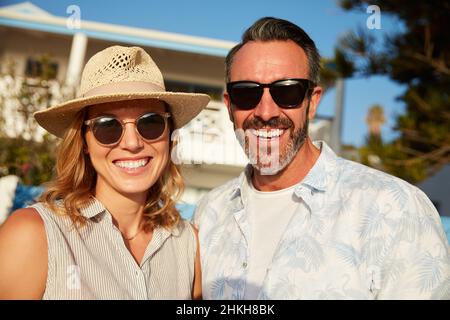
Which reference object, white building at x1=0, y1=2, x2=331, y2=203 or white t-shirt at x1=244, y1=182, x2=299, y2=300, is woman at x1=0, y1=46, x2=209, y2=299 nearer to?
white t-shirt at x1=244, y1=182, x2=299, y2=300

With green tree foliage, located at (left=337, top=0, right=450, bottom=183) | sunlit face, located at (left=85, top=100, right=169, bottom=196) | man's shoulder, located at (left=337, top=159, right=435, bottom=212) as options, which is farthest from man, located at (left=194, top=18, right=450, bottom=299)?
green tree foliage, located at (left=337, top=0, right=450, bottom=183)

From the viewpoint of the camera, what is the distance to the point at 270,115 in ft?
7.93

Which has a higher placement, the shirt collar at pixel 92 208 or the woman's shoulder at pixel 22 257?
the shirt collar at pixel 92 208

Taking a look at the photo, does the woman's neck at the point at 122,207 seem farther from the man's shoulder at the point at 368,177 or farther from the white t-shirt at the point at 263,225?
the man's shoulder at the point at 368,177

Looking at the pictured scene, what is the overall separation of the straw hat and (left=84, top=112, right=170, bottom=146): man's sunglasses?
77 mm

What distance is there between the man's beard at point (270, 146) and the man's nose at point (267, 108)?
2cm

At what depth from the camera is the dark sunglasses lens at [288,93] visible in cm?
240

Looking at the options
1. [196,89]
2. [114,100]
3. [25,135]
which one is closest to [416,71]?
[196,89]

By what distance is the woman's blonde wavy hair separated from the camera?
198cm

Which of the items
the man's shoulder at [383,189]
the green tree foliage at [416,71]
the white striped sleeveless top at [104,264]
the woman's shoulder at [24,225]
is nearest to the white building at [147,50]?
the green tree foliage at [416,71]

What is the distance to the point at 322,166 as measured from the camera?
2.36 metres

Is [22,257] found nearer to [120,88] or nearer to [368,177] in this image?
[120,88]

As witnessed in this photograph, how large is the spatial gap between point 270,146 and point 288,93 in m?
0.27

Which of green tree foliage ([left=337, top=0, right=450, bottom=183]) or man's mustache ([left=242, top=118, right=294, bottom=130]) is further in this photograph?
green tree foliage ([left=337, top=0, right=450, bottom=183])
